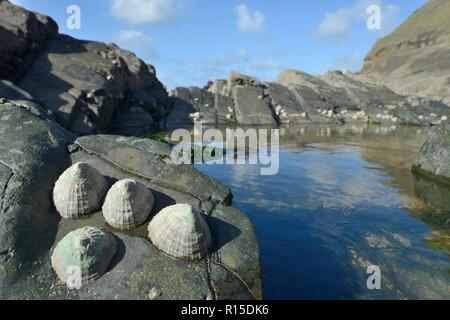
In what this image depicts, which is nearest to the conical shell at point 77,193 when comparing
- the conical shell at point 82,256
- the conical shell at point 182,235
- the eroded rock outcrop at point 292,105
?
the conical shell at point 82,256

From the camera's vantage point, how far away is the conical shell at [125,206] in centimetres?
513

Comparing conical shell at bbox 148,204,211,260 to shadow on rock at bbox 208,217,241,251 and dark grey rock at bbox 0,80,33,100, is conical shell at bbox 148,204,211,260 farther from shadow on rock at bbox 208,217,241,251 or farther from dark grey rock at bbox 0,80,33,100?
dark grey rock at bbox 0,80,33,100

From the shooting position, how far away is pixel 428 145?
1351cm

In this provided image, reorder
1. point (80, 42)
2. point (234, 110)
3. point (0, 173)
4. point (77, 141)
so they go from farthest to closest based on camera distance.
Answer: point (234, 110) → point (80, 42) → point (77, 141) → point (0, 173)

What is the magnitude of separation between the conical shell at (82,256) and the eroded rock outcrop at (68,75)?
13.5 meters

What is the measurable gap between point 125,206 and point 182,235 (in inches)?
38.0

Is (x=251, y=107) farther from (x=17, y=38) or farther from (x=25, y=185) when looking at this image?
(x=25, y=185)

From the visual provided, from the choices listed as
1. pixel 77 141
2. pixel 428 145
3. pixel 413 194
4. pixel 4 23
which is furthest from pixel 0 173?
pixel 4 23

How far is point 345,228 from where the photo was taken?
7977mm

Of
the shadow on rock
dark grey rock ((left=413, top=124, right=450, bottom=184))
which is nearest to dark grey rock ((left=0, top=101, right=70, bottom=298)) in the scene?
the shadow on rock

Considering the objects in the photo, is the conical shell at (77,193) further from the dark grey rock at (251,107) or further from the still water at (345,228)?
the dark grey rock at (251,107)

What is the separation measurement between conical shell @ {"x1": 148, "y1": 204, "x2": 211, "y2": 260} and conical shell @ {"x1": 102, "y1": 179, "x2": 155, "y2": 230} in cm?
38
